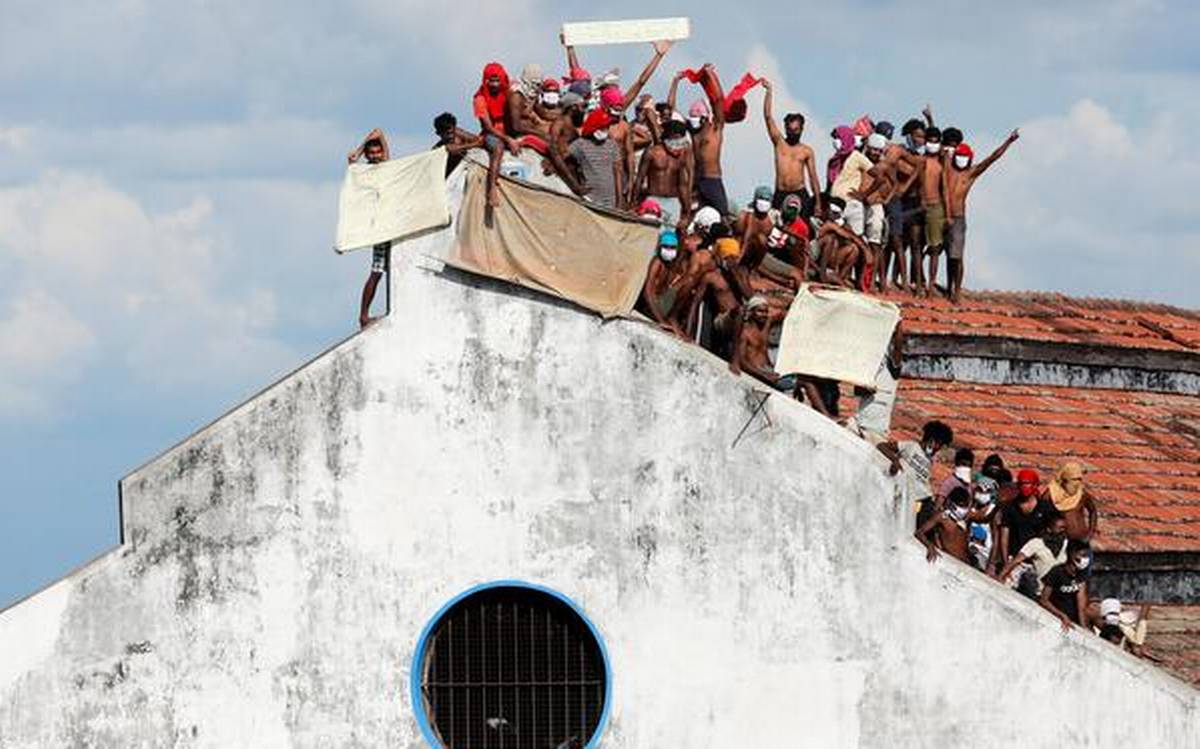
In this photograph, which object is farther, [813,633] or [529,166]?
[529,166]

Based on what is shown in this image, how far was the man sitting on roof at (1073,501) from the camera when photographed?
29.3 m

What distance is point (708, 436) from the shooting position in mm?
26375

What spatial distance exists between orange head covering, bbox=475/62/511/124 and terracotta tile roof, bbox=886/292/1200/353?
24.2 ft

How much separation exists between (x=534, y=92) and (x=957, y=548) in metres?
7.30

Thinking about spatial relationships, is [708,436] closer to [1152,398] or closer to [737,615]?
[737,615]

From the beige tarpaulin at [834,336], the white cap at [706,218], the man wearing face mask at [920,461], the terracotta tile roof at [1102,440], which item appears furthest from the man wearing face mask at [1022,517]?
the white cap at [706,218]

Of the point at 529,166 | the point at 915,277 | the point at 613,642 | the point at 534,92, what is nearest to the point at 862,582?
the point at 613,642

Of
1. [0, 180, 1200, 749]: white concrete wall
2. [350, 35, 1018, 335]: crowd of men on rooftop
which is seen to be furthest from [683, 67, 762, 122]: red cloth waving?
[0, 180, 1200, 749]: white concrete wall

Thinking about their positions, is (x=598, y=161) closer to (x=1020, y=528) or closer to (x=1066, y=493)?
(x=1020, y=528)

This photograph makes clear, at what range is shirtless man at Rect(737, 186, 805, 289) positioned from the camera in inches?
1135

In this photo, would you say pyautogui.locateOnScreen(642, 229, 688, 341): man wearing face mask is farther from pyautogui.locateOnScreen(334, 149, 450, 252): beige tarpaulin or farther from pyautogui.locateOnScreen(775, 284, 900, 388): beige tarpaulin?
pyautogui.locateOnScreen(334, 149, 450, 252): beige tarpaulin

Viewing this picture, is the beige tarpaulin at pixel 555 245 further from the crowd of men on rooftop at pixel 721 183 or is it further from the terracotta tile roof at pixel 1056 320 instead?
the terracotta tile roof at pixel 1056 320

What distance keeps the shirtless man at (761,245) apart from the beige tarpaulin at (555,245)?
1610 millimetres

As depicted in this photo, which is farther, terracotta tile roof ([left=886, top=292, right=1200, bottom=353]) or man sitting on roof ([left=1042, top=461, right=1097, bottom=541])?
terracotta tile roof ([left=886, top=292, right=1200, bottom=353])
